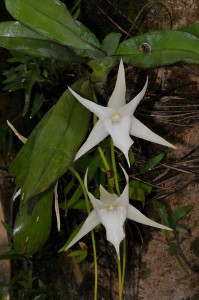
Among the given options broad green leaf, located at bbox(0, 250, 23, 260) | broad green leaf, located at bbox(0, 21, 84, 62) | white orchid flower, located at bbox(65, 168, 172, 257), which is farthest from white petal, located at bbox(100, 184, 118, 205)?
broad green leaf, located at bbox(0, 250, 23, 260)

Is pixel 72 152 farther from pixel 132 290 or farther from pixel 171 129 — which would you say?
pixel 132 290

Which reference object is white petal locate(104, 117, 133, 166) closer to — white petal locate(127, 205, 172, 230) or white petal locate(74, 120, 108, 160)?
white petal locate(74, 120, 108, 160)

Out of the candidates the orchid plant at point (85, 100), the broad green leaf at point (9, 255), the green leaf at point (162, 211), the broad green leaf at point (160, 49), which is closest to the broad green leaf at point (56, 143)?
the orchid plant at point (85, 100)

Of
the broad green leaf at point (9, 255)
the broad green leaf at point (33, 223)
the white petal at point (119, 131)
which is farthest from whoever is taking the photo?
the broad green leaf at point (9, 255)

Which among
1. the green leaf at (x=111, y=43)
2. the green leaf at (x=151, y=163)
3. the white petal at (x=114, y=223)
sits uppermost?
the green leaf at (x=111, y=43)

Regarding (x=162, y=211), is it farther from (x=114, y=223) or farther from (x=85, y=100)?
(x=85, y=100)

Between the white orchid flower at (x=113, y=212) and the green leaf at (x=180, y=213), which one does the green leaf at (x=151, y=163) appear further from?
the white orchid flower at (x=113, y=212)
